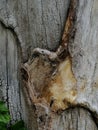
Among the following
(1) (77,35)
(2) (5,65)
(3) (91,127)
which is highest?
(1) (77,35)

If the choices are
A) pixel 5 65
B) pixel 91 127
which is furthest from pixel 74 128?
pixel 5 65

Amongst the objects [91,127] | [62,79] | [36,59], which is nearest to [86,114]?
[91,127]

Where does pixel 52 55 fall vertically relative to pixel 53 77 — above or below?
above

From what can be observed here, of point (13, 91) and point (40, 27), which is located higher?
point (40, 27)

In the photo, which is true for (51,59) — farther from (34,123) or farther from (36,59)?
(34,123)

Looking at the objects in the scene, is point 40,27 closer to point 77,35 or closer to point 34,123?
point 77,35

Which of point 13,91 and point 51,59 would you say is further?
point 13,91
